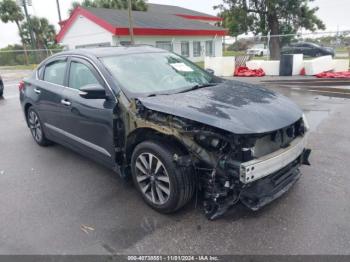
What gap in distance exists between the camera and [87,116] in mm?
3574

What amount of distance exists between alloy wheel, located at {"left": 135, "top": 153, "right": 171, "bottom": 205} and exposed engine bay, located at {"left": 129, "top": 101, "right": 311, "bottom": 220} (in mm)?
283

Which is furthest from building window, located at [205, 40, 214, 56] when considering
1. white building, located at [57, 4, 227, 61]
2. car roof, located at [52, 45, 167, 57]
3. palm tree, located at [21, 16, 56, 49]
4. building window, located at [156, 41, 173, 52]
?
car roof, located at [52, 45, 167, 57]

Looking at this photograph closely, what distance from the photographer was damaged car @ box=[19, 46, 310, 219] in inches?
103

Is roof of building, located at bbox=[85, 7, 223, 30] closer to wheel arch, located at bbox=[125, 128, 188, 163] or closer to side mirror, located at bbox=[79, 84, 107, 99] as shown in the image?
side mirror, located at bbox=[79, 84, 107, 99]

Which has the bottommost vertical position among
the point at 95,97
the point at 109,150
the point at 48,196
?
the point at 48,196

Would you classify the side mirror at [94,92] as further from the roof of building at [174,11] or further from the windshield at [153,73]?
the roof of building at [174,11]

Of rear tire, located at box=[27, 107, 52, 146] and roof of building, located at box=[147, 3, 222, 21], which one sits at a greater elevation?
roof of building, located at box=[147, 3, 222, 21]

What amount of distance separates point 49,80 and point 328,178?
13.7ft

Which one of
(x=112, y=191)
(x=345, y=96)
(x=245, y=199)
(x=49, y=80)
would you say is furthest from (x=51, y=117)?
(x=345, y=96)

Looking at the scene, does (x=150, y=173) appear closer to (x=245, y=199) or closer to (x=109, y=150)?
(x=109, y=150)

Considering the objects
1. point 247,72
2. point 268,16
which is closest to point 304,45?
point 268,16

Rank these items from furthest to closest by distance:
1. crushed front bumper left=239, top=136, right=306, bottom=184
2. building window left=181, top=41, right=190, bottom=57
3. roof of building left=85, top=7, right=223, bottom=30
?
building window left=181, top=41, right=190, bottom=57 → roof of building left=85, top=7, right=223, bottom=30 → crushed front bumper left=239, top=136, right=306, bottom=184

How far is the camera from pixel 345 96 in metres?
8.20

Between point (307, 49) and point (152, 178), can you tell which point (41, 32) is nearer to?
point (307, 49)
